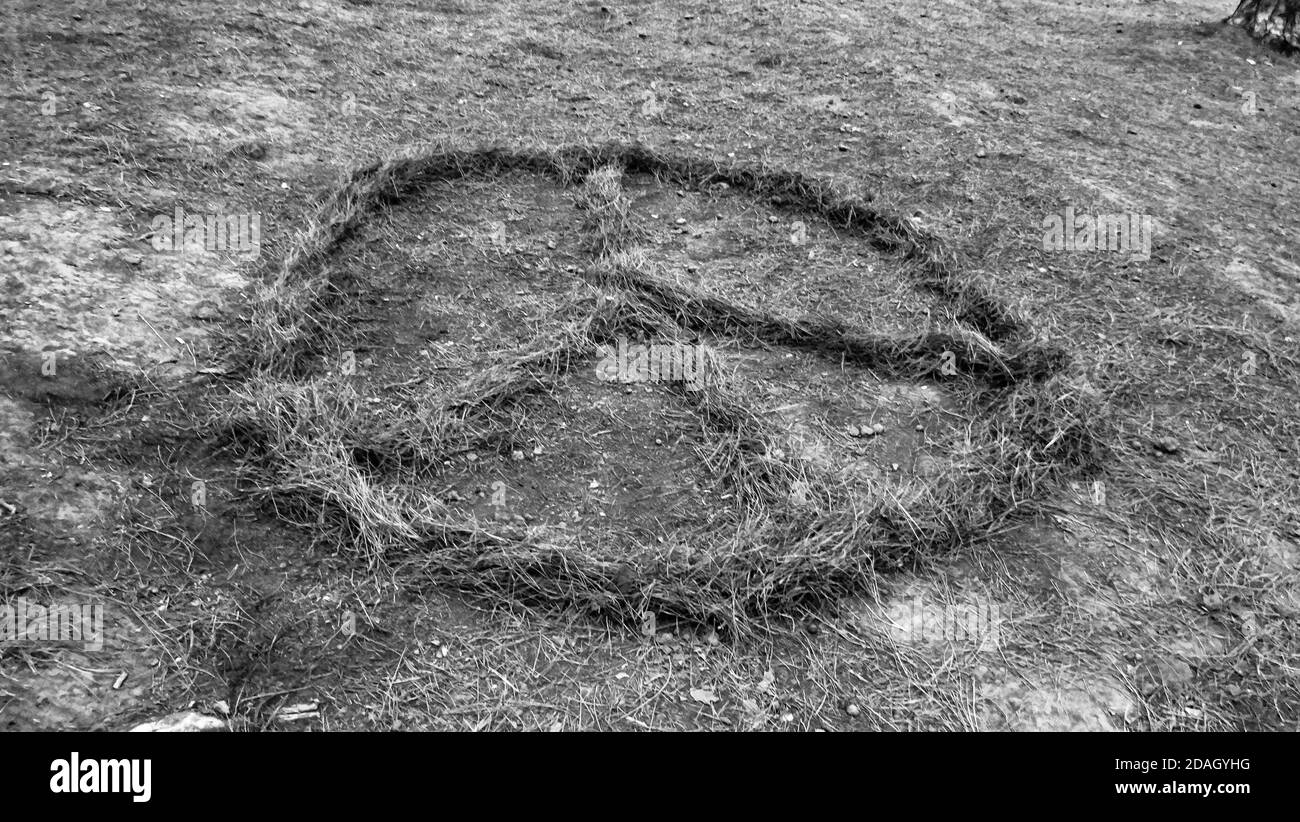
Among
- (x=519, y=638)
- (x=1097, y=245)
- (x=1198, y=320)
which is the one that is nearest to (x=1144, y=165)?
(x=1097, y=245)

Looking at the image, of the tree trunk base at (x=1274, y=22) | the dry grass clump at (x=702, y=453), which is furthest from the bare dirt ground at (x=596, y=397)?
the tree trunk base at (x=1274, y=22)

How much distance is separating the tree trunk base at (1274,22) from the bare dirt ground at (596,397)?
44.1 inches

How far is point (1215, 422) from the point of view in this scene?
9.17 feet

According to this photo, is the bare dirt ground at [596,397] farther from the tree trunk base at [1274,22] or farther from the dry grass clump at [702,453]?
the tree trunk base at [1274,22]

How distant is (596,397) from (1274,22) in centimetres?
570

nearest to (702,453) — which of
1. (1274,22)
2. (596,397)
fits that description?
(596,397)

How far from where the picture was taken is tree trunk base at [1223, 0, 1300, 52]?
5.43 m

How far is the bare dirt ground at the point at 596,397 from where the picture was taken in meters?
2.03

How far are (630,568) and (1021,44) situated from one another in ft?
16.5

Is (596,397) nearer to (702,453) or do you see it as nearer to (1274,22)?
(702,453)

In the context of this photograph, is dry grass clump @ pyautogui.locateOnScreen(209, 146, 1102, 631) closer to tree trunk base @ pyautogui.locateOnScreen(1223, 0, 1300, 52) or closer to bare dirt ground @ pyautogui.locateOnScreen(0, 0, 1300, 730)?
bare dirt ground @ pyautogui.locateOnScreen(0, 0, 1300, 730)
